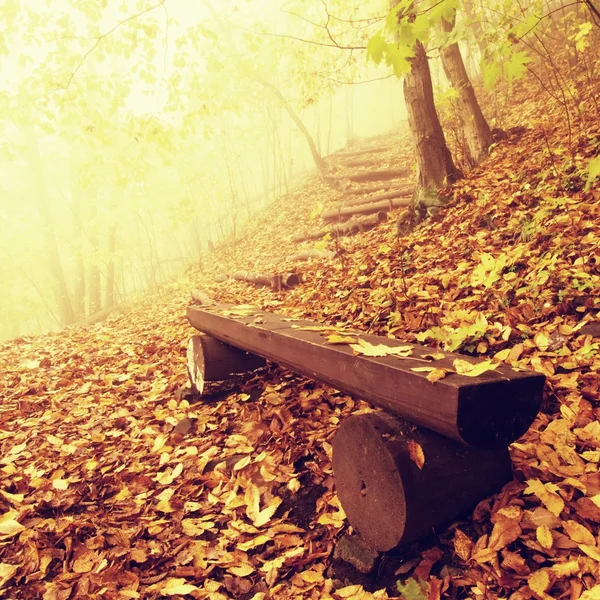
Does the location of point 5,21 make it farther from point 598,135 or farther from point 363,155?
point 363,155

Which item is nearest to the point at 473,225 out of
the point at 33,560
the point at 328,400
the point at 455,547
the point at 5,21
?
the point at 328,400

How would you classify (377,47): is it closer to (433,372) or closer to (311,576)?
(433,372)

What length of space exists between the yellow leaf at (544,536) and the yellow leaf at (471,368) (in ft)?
1.96

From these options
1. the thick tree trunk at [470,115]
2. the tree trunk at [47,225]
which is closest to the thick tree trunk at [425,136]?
the thick tree trunk at [470,115]

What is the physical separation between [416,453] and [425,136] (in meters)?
4.58

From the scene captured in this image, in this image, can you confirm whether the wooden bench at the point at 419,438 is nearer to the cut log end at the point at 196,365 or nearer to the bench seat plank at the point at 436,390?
the bench seat plank at the point at 436,390

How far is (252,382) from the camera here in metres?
3.63

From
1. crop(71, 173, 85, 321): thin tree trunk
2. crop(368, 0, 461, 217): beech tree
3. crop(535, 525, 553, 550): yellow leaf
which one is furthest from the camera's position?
crop(71, 173, 85, 321): thin tree trunk

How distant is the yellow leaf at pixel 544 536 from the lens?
144 cm

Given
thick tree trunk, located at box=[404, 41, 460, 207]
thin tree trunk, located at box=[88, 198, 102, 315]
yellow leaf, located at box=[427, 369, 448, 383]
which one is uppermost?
thick tree trunk, located at box=[404, 41, 460, 207]

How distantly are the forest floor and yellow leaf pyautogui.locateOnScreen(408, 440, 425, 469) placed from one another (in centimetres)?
39

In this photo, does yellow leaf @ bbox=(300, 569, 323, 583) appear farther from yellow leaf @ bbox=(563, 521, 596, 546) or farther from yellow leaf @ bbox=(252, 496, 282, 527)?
yellow leaf @ bbox=(563, 521, 596, 546)

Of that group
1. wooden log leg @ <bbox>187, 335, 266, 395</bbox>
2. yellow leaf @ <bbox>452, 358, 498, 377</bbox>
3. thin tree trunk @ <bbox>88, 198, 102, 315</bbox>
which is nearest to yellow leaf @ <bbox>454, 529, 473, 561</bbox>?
yellow leaf @ <bbox>452, 358, 498, 377</bbox>

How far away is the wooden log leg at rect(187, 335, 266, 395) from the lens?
3467 mm
